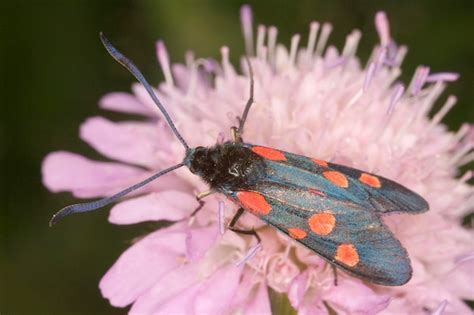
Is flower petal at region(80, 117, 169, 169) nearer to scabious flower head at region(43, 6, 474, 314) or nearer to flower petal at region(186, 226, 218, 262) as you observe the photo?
scabious flower head at region(43, 6, 474, 314)

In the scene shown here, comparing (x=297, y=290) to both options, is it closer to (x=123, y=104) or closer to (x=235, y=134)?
(x=235, y=134)

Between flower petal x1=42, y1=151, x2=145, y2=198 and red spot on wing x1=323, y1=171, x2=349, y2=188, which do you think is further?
flower petal x1=42, y1=151, x2=145, y2=198

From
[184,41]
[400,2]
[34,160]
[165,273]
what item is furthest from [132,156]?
[400,2]

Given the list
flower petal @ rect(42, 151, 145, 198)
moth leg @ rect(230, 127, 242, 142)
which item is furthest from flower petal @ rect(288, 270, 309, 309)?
flower petal @ rect(42, 151, 145, 198)

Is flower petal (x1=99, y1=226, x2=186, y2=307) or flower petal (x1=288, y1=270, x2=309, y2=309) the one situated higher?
flower petal (x1=288, y1=270, x2=309, y2=309)

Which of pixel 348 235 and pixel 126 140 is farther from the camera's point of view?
pixel 126 140

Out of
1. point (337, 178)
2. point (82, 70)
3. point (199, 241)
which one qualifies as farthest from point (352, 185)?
point (82, 70)

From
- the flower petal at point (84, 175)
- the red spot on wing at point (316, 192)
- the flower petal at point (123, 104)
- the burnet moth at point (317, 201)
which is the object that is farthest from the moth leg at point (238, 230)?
the flower petal at point (123, 104)
